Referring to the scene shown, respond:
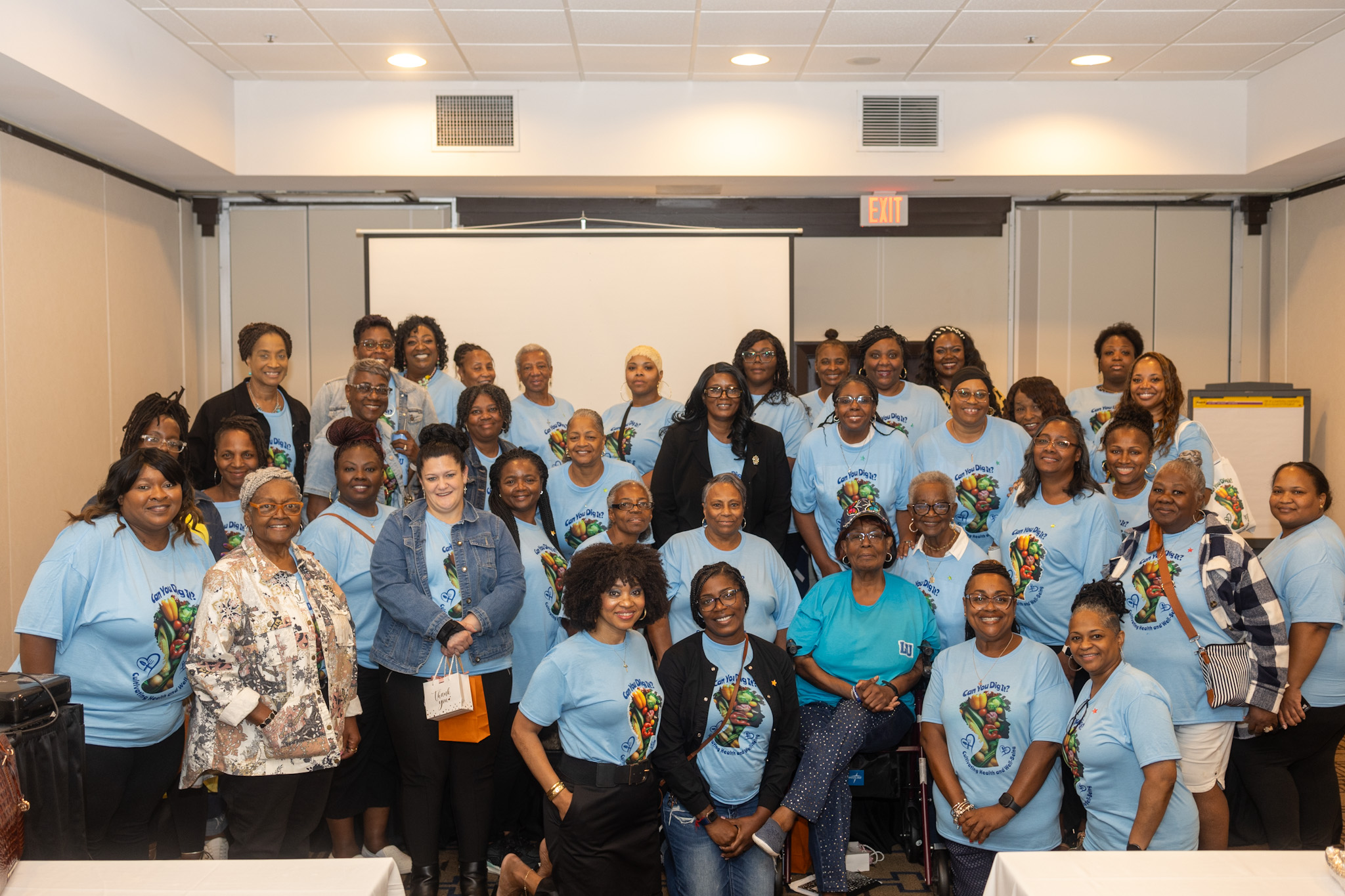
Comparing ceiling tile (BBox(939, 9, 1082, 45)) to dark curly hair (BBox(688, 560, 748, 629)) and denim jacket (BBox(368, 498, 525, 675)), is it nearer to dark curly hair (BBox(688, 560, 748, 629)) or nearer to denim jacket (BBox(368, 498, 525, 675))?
dark curly hair (BBox(688, 560, 748, 629))

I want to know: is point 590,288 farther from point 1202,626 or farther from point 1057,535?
point 1202,626

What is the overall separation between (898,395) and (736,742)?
2.15m

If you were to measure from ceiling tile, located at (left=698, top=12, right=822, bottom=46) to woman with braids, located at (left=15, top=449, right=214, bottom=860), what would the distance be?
3521mm

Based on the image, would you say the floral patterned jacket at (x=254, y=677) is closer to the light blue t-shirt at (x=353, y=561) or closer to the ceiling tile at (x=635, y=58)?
the light blue t-shirt at (x=353, y=561)

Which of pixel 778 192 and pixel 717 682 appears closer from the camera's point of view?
pixel 717 682

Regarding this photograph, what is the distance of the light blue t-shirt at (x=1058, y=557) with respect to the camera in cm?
356

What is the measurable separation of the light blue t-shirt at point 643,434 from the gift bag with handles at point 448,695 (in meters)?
1.73

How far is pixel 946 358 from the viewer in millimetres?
5152

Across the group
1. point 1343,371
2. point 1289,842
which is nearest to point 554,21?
point 1289,842

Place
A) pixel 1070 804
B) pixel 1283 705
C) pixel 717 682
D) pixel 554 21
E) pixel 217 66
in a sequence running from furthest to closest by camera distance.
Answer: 1. pixel 217 66
2. pixel 554 21
3. pixel 1070 804
4. pixel 1283 705
5. pixel 717 682

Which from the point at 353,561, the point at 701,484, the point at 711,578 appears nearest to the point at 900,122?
the point at 701,484

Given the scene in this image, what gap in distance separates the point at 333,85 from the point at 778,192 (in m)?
3.04

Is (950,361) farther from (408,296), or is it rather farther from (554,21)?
(408,296)

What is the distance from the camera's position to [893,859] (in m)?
3.84
